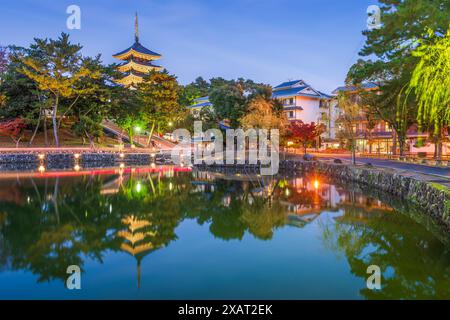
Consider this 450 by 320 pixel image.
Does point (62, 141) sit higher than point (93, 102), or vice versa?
point (93, 102)

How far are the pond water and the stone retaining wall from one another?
0.76 meters

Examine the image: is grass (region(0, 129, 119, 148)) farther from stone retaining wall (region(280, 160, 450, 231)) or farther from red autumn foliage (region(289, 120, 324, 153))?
stone retaining wall (region(280, 160, 450, 231))

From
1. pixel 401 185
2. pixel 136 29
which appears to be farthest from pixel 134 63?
pixel 401 185

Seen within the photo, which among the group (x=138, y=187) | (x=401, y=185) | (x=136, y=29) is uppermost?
(x=136, y=29)

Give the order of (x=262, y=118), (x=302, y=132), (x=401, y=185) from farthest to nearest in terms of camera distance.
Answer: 1. (x=302, y=132)
2. (x=262, y=118)
3. (x=401, y=185)

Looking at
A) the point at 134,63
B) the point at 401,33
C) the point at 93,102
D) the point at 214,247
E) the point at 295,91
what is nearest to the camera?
the point at 214,247

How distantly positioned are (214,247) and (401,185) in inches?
405

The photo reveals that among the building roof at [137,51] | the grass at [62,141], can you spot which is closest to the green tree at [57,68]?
the grass at [62,141]

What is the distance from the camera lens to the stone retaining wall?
10742 millimetres

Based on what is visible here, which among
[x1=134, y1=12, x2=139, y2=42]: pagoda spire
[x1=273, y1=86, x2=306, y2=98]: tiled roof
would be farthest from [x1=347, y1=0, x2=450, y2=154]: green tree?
[x1=134, y1=12, x2=139, y2=42]: pagoda spire

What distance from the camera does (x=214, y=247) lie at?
9.43 metres

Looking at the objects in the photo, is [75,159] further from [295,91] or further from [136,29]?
[136,29]

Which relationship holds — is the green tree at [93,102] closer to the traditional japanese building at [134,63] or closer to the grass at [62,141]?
the grass at [62,141]
